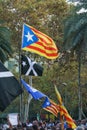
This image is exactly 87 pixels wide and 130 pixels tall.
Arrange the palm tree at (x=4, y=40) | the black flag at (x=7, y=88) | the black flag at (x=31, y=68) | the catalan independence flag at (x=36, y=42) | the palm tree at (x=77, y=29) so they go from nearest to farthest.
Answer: the black flag at (x=7, y=88)
the black flag at (x=31, y=68)
the catalan independence flag at (x=36, y=42)
the palm tree at (x=77, y=29)
the palm tree at (x=4, y=40)

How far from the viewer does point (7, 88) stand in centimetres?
655

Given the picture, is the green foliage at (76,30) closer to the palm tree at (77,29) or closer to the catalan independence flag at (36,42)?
the palm tree at (77,29)

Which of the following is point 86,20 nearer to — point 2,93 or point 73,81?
point 73,81

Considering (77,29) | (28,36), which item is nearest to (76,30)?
(77,29)

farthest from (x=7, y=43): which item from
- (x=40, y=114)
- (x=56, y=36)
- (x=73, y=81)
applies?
(x=40, y=114)

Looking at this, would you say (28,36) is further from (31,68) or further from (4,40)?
(4,40)

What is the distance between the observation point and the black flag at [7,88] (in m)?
6.51

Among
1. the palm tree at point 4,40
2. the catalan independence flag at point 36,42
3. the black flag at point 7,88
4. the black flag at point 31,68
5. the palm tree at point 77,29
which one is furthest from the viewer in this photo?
the palm tree at point 4,40

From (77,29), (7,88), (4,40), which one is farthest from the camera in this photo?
(4,40)

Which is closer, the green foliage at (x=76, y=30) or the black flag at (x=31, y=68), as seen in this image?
Answer: the black flag at (x=31, y=68)

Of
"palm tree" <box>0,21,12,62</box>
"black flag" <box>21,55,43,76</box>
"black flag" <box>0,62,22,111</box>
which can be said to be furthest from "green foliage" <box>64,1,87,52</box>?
"black flag" <box>0,62,22,111</box>

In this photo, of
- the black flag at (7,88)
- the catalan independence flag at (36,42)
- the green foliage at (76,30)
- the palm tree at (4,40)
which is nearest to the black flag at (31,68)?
the catalan independence flag at (36,42)

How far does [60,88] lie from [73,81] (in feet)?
5.28

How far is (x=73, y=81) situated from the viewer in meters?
50.6
